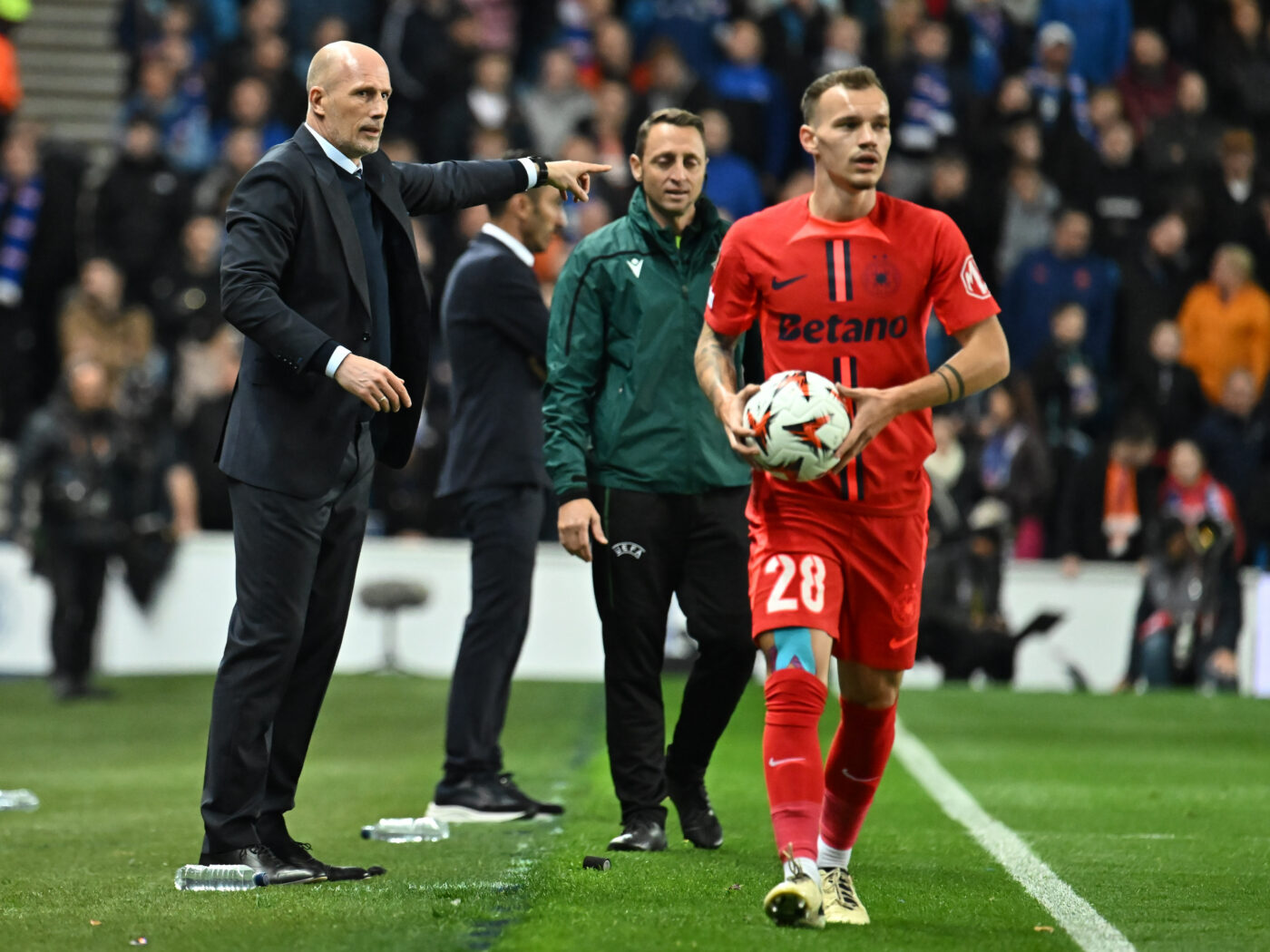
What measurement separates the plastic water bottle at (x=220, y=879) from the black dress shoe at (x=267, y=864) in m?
0.04

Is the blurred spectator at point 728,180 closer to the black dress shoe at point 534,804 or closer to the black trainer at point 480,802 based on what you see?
the black dress shoe at point 534,804

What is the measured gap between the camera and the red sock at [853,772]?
212 inches

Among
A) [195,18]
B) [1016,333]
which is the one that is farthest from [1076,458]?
[195,18]

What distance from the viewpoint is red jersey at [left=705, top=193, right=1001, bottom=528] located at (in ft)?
17.2

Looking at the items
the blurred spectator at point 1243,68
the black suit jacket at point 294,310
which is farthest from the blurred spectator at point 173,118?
the black suit jacket at point 294,310

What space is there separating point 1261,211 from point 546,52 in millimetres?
6898

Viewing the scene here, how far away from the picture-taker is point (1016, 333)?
17.3 meters

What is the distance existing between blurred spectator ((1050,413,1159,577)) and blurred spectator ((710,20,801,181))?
4083mm

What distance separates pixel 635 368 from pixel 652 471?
0.35m

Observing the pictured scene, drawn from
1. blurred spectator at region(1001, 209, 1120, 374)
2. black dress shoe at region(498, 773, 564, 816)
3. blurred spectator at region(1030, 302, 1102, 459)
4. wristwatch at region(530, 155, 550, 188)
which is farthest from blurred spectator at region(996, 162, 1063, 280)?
wristwatch at region(530, 155, 550, 188)

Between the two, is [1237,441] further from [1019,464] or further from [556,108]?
[556,108]

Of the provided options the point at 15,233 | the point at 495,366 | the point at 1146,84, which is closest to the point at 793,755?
the point at 495,366

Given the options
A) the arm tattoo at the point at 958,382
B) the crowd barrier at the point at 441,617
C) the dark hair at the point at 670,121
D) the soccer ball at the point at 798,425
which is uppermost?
the dark hair at the point at 670,121

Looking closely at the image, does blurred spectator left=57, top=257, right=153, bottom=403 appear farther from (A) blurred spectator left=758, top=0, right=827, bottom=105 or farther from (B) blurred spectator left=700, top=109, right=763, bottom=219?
(A) blurred spectator left=758, top=0, right=827, bottom=105
